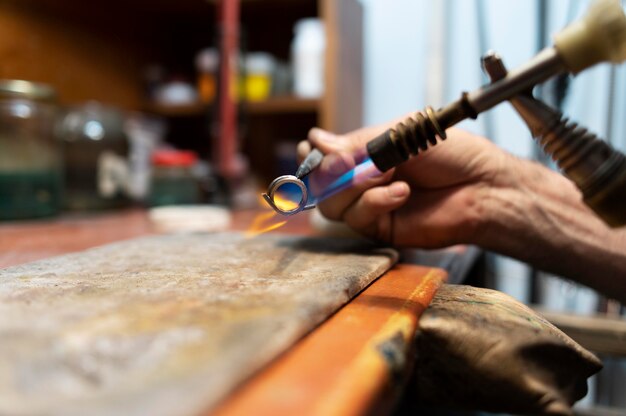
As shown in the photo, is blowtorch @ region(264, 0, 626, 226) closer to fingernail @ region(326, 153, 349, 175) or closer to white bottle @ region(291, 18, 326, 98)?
fingernail @ region(326, 153, 349, 175)

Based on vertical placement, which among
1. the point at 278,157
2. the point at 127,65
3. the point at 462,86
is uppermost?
the point at 127,65

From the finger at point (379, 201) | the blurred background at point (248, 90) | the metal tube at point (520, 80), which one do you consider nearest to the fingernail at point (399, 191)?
the finger at point (379, 201)

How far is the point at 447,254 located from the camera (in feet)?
2.29

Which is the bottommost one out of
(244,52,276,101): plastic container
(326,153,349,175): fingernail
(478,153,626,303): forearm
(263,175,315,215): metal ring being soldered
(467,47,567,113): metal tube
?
(478,153,626,303): forearm

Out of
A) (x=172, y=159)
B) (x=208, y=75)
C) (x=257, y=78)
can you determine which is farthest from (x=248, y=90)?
(x=172, y=159)

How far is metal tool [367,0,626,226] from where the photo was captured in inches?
13.5

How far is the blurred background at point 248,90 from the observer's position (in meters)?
1.17

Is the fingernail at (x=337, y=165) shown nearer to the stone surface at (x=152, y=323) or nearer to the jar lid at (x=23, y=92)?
the stone surface at (x=152, y=323)

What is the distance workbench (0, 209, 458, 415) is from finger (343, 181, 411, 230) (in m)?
0.10

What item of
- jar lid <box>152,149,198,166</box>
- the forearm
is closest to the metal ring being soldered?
the forearm

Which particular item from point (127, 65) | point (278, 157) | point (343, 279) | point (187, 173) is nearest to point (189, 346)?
point (343, 279)

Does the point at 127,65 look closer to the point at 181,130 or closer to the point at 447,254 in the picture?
the point at 181,130

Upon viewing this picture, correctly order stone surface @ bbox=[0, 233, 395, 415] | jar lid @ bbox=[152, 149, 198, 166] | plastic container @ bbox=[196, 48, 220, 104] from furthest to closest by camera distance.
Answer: plastic container @ bbox=[196, 48, 220, 104] → jar lid @ bbox=[152, 149, 198, 166] → stone surface @ bbox=[0, 233, 395, 415]

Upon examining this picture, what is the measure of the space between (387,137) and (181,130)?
4.93 ft
